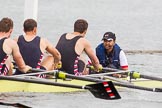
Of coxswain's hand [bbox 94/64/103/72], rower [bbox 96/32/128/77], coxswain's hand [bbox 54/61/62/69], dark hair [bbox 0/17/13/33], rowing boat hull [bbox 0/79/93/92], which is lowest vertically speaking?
rowing boat hull [bbox 0/79/93/92]

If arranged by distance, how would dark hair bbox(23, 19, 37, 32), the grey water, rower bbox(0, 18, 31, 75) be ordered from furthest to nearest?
the grey water → dark hair bbox(23, 19, 37, 32) → rower bbox(0, 18, 31, 75)

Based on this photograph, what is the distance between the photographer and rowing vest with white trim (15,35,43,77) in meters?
12.7

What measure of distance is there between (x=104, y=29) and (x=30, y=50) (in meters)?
17.6

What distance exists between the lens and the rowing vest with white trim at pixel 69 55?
13000mm

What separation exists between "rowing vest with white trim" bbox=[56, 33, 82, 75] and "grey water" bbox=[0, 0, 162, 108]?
0.51 metres

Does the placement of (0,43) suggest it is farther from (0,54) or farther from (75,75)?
(75,75)

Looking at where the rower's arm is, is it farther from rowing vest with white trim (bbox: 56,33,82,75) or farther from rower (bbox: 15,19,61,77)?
rowing vest with white trim (bbox: 56,33,82,75)

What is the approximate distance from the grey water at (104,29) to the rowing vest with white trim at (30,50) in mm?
650

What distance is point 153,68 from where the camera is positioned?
18.8 metres

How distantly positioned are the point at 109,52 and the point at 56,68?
4.26 feet

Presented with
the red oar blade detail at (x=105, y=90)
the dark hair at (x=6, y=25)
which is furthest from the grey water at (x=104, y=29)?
the red oar blade detail at (x=105, y=90)

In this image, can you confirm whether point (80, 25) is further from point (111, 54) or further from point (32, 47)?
point (111, 54)

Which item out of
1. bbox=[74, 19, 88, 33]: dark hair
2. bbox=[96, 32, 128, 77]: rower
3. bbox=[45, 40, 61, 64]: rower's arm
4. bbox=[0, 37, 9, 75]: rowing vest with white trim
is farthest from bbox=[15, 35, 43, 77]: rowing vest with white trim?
bbox=[96, 32, 128, 77]: rower

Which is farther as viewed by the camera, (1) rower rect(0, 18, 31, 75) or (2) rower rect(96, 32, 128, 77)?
(2) rower rect(96, 32, 128, 77)
